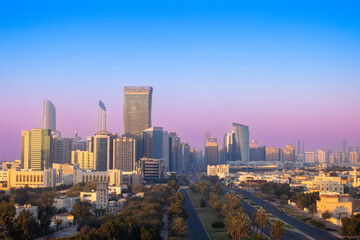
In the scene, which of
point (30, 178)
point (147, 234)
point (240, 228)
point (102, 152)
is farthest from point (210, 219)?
point (102, 152)

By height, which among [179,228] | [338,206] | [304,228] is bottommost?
[304,228]

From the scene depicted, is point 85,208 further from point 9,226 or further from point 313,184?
point 313,184

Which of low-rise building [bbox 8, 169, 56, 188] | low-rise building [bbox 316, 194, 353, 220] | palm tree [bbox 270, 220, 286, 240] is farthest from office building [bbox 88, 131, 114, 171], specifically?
palm tree [bbox 270, 220, 286, 240]

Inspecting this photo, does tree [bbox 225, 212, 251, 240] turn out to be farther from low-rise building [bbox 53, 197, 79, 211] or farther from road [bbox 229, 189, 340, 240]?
low-rise building [bbox 53, 197, 79, 211]

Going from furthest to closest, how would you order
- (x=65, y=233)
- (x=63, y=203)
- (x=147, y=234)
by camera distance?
(x=63, y=203) < (x=65, y=233) < (x=147, y=234)

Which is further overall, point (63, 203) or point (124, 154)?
point (124, 154)

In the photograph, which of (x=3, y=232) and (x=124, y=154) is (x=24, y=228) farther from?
(x=124, y=154)

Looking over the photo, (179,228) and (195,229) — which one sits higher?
(179,228)
